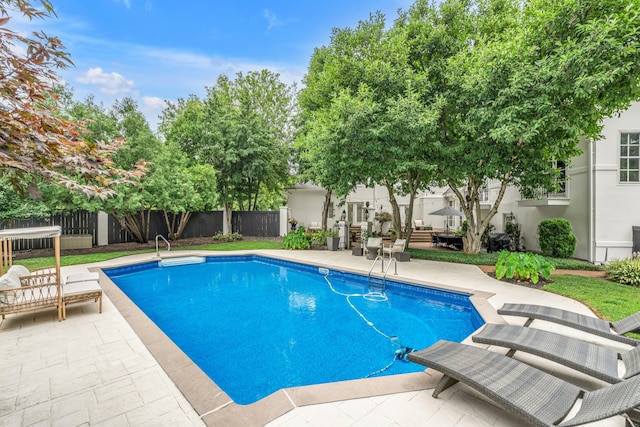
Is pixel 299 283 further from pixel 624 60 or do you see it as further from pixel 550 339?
pixel 624 60

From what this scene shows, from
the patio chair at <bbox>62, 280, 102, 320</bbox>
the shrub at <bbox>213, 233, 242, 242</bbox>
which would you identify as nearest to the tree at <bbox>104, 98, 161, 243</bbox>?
the shrub at <bbox>213, 233, 242, 242</bbox>

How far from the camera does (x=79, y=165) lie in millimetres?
2162

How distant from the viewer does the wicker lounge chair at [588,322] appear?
3.93m

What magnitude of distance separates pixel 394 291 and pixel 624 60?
7.63 m

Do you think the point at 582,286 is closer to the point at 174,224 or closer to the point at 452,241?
the point at 452,241

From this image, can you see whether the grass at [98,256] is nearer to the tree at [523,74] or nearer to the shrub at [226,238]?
the shrub at [226,238]

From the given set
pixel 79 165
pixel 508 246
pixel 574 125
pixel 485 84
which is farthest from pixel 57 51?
pixel 508 246

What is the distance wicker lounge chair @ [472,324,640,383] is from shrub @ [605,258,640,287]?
6.18 meters

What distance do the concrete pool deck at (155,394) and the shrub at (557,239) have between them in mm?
8592

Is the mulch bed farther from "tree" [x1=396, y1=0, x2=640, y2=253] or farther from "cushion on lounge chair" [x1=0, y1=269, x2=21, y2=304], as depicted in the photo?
"cushion on lounge chair" [x1=0, y1=269, x2=21, y2=304]

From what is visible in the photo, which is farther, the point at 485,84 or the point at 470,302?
the point at 485,84

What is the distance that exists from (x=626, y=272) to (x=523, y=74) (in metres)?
6.00

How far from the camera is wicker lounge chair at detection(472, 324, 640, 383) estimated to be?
287cm

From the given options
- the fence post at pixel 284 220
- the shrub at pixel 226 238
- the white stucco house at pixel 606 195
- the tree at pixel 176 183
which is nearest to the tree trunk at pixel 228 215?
the shrub at pixel 226 238
